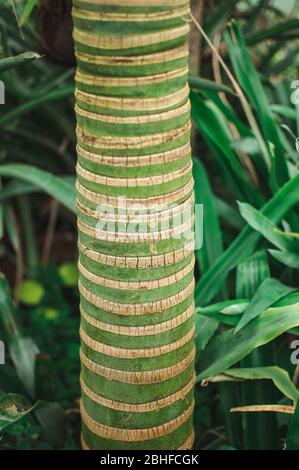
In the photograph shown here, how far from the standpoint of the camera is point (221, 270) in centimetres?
121

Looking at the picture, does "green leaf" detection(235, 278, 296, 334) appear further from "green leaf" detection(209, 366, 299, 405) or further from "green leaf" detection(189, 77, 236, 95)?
"green leaf" detection(189, 77, 236, 95)

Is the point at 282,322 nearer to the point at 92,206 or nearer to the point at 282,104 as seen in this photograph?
the point at 92,206

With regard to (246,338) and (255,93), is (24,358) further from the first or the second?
(255,93)

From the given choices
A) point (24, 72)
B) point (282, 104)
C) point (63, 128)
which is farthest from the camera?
point (24, 72)

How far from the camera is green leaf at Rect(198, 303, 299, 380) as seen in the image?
3.41 feet

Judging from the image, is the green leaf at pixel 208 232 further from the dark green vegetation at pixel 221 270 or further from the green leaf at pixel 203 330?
the green leaf at pixel 203 330

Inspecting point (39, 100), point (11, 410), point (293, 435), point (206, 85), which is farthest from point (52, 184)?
point (293, 435)

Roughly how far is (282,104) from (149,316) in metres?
0.79

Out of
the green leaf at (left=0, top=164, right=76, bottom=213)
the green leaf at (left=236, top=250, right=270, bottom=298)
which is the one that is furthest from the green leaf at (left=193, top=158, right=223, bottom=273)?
the green leaf at (left=0, top=164, right=76, bottom=213)

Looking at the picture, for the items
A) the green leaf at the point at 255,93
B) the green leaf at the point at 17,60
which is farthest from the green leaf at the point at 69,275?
the green leaf at the point at 17,60

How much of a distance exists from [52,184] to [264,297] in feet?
1.42

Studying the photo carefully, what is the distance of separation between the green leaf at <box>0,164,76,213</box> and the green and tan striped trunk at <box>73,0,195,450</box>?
327mm

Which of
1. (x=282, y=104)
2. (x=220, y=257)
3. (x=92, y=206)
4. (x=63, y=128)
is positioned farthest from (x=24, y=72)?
(x=92, y=206)

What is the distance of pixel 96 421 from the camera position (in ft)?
3.35
